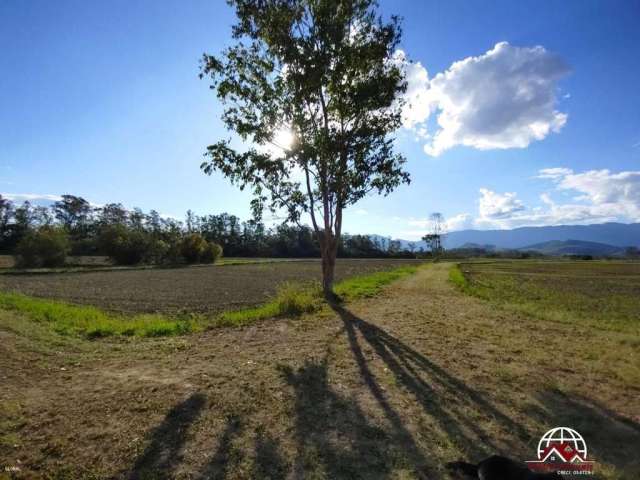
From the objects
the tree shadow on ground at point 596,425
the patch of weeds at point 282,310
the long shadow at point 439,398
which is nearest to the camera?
the tree shadow on ground at point 596,425

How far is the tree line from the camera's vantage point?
48.5m

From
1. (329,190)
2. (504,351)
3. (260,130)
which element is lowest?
(504,351)

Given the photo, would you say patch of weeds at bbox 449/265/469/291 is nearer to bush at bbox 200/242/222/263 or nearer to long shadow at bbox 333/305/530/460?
long shadow at bbox 333/305/530/460

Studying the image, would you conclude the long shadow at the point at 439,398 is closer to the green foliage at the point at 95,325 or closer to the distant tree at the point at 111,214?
the green foliage at the point at 95,325

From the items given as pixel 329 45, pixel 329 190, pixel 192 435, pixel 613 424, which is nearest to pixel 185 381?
pixel 192 435

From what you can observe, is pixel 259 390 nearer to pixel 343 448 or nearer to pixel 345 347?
pixel 343 448

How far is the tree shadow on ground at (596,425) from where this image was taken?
3.54 m

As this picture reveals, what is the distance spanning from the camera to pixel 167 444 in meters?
3.65

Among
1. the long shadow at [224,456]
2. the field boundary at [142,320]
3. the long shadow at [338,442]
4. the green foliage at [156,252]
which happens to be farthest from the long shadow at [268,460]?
the green foliage at [156,252]

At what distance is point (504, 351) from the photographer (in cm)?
740

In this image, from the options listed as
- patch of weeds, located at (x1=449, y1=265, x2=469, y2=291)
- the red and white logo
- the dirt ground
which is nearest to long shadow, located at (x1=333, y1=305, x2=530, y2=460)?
the dirt ground

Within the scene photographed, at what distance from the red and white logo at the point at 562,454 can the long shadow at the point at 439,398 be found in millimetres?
231

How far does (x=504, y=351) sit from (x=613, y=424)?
3.16 metres

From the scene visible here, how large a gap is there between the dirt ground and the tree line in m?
8.04
